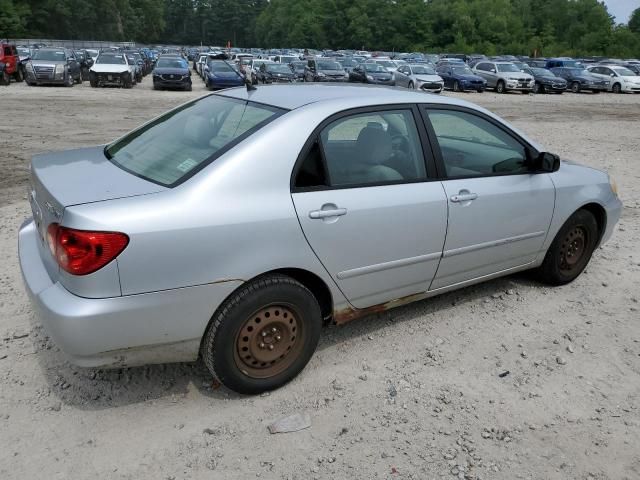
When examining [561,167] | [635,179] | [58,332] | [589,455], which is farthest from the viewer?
[635,179]

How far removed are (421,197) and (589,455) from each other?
65.7 inches

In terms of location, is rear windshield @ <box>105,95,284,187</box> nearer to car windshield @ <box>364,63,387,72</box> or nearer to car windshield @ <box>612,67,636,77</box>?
car windshield @ <box>364,63,387,72</box>

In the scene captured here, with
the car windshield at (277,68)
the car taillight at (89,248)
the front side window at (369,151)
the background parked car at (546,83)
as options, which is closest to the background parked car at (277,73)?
the car windshield at (277,68)

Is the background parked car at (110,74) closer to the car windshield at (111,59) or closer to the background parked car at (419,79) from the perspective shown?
the car windshield at (111,59)

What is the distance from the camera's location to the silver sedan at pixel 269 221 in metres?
2.69

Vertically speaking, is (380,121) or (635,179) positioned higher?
(380,121)

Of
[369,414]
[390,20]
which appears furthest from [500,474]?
[390,20]

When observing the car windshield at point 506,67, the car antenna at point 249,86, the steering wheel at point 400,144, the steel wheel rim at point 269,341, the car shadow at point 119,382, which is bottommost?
the car shadow at point 119,382

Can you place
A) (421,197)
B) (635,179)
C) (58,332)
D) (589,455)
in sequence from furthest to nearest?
(635,179) < (421,197) < (589,455) < (58,332)

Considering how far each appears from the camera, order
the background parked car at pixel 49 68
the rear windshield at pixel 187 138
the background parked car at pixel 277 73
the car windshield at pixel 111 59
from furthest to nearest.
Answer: the background parked car at pixel 277 73 < the car windshield at pixel 111 59 < the background parked car at pixel 49 68 < the rear windshield at pixel 187 138

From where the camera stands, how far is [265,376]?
321cm

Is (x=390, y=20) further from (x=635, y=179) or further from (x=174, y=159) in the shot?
(x=174, y=159)

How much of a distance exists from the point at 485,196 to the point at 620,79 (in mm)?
35062

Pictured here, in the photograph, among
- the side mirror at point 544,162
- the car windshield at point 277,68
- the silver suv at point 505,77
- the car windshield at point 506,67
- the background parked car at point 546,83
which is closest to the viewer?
the side mirror at point 544,162
